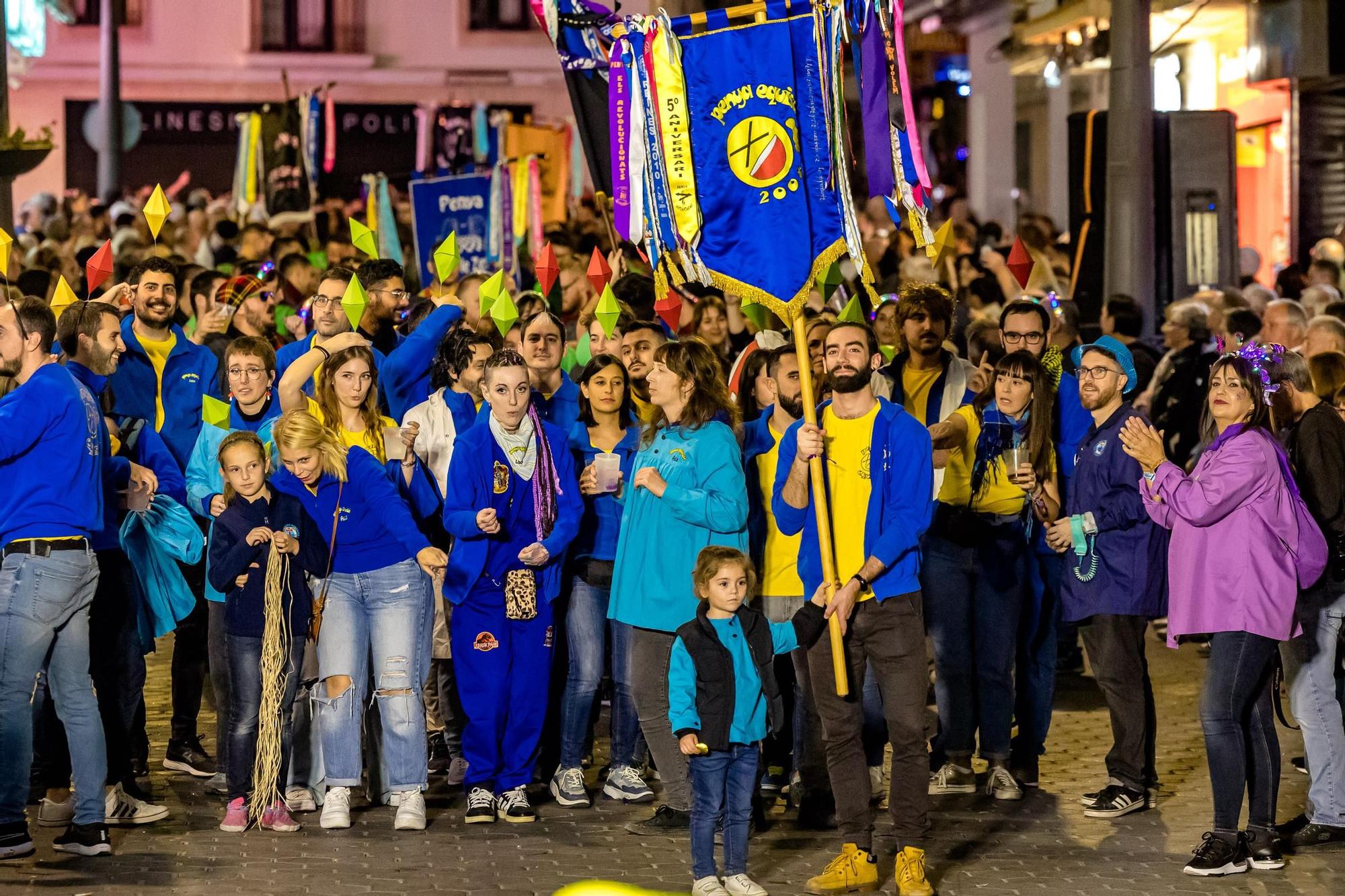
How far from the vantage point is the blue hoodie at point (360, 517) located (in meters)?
8.55

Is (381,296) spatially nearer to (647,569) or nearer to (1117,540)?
(647,569)

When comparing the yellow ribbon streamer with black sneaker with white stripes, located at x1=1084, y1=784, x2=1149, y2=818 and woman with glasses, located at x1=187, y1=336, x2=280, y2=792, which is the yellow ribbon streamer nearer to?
woman with glasses, located at x1=187, y1=336, x2=280, y2=792

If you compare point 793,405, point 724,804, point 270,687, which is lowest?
point 724,804

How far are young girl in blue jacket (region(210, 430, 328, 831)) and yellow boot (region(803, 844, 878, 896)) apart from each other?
7.87ft

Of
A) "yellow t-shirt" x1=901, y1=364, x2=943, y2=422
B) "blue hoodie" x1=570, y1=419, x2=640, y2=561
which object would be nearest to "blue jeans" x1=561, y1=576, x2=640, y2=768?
"blue hoodie" x1=570, y1=419, x2=640, y2=561

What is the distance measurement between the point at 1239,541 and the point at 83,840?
4761mm

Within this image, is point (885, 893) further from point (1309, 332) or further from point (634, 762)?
point (1309, 332)

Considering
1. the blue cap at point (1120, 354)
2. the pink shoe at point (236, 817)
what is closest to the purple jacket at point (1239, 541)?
the blue cap at point (1120, 354)

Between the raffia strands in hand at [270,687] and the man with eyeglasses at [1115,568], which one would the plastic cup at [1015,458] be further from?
the raffia strands in hand at [270,687]

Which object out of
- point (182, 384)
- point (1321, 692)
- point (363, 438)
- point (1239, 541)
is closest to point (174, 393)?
point (182, 384)

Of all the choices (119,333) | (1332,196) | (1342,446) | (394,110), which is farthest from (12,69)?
(1342,446)

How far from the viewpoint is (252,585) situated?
8477mm

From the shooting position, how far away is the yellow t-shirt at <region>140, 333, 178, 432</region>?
10008 mm

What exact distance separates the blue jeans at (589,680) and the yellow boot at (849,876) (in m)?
1.65
